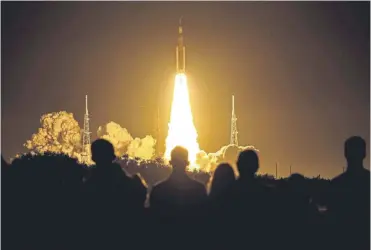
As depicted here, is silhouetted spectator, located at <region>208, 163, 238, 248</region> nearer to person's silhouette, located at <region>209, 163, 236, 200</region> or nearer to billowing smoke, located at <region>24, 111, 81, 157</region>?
person's silhouette, located at <region>209, 163, 236, 200</region>

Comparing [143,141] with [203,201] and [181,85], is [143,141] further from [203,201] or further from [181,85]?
[203,201]

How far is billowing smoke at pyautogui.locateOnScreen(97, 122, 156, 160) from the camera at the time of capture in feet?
450

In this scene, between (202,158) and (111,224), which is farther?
(202,158)

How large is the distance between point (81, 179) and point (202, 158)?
354 feet

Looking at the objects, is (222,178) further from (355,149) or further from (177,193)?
(355,149)

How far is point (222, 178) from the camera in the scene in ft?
46.0

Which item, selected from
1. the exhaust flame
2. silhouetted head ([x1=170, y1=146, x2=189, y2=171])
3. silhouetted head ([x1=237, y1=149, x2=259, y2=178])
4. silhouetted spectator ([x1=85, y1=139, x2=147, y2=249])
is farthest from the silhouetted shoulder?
the exhaust flame

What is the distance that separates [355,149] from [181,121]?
312 feet

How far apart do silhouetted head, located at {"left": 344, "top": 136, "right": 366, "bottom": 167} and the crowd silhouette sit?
0.05 feet

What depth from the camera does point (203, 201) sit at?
46.6ft

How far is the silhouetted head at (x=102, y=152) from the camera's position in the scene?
1453cm

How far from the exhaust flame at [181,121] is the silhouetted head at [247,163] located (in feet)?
277

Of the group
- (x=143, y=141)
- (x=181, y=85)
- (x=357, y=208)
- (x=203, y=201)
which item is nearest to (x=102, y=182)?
(x=203, y=201)

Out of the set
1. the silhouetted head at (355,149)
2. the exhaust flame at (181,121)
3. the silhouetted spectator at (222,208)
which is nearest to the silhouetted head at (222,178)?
the silhouetted spectator at (222,208)
